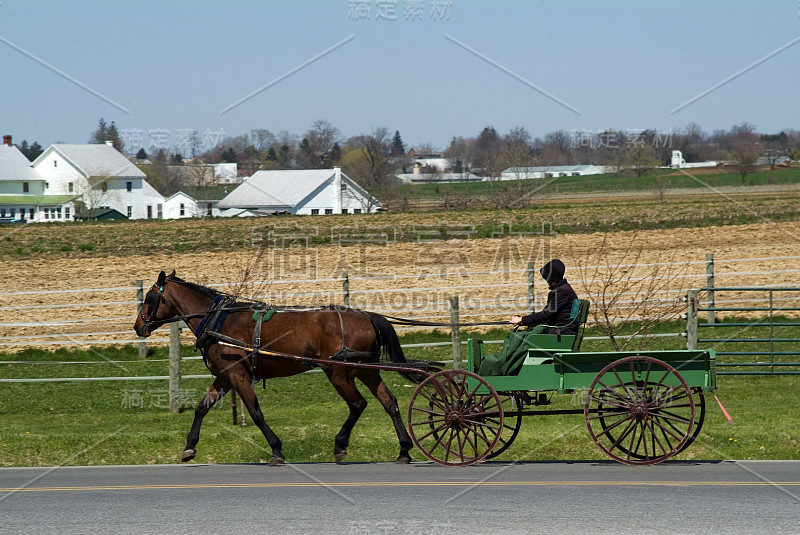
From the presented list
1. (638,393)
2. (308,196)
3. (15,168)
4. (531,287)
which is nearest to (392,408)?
(638,393)

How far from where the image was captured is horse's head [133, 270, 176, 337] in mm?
10727

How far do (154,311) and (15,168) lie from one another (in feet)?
257

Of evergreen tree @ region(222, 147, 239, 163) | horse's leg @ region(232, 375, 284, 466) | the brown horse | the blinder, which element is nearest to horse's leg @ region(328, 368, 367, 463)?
the brown horse

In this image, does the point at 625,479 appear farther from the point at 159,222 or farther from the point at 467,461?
the point at 159,222

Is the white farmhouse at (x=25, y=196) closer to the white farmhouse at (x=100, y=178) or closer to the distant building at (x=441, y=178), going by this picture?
the white farmhouse at (x=100, y=178)

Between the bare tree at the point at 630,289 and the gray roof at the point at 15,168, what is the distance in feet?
212

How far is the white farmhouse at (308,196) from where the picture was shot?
72625 millimetres

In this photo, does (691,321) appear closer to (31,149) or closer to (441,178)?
(441,178)

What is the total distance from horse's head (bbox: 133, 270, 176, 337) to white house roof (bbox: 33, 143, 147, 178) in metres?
71.3

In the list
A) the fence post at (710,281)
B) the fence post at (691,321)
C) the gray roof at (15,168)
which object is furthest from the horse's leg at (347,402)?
the gray roof at (15,168)

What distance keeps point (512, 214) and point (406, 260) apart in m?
14.4

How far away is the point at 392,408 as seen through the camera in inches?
394

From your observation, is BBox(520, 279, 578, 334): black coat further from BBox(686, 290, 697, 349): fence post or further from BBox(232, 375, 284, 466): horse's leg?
BBox(686, 290, 697, 349): fence post

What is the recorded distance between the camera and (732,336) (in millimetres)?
18641
